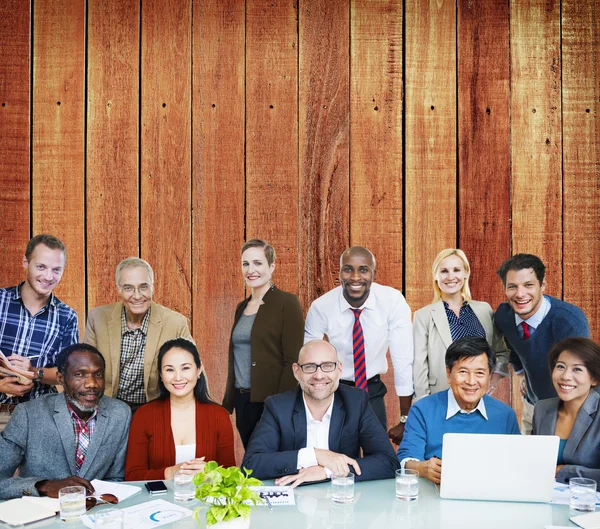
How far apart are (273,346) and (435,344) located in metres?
0.82

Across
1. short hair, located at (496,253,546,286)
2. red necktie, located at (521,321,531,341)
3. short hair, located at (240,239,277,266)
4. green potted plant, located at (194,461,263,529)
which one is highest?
short hair, located at (240,239,277,266)

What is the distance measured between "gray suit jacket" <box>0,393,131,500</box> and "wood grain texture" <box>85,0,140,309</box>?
126 centimetres

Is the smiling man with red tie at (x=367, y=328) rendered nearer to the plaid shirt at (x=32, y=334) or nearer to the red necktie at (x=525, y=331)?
the red necktie at (x=525, y=331)

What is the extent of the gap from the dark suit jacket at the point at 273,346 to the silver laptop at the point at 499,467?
142cm

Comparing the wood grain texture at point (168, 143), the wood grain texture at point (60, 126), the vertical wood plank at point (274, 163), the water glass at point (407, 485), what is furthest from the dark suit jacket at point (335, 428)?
the wood grain texture at point (60, 126)

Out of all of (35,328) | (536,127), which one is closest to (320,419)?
(35,328)

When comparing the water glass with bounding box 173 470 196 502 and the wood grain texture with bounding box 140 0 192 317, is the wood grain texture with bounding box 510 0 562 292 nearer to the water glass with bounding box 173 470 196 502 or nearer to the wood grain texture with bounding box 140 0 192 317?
the wood grain texture with bounding box 140 0 192 317

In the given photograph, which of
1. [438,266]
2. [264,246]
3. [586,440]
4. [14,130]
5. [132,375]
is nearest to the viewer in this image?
[586,440]

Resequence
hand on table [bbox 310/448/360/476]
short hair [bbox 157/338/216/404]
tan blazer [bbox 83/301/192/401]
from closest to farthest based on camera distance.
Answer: hand on table [bbox 310/448/360/476] → short hair [bbox 157/338/216/404] → tan blazer [bbox 83/301/192/401]

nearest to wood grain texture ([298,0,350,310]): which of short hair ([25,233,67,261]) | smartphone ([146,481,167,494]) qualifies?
short hair ([25,233,67,261])

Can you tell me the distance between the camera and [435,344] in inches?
136

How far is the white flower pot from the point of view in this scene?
6.07 feet

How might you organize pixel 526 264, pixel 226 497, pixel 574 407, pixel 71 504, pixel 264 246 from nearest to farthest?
1. pixel 226 497
2. pixel 71 504
3. pixel 574 407
4. pixel 526 264
5. pixel 264 246

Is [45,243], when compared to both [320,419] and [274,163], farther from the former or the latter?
[320,419]
